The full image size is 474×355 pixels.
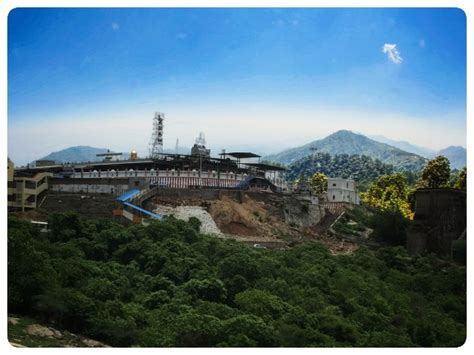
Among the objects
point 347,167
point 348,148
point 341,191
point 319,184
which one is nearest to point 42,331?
point 341,191

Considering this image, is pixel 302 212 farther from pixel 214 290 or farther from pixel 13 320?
pixel 13 320

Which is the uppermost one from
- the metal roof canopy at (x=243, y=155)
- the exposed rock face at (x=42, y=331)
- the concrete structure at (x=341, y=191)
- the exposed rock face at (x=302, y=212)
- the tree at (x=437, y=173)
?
the metal roof canopy at (x=243, y=155)

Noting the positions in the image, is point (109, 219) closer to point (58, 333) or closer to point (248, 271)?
point (248, 271)

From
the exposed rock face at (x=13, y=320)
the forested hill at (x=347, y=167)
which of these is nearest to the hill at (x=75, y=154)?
the exposed rock face at (x=13, y=320)

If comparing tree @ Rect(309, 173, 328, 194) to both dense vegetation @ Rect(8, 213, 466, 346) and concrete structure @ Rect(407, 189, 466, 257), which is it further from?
dense vegetation @ Rect(8, 213, 466, 346)

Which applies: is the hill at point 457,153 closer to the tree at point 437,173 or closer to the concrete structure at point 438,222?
the concrete structure at point 438,222

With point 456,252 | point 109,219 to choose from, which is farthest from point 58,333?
point 456,252
